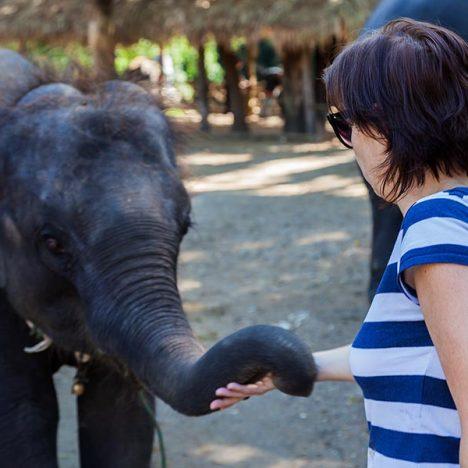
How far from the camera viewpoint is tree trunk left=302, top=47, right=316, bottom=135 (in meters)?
18.1

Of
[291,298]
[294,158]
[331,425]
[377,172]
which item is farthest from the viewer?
[294,158]

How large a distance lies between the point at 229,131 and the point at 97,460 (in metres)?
A: 16.9

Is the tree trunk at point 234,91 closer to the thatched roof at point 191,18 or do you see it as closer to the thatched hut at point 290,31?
the thatched hut at point 290,31

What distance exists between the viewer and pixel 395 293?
5.82 ft

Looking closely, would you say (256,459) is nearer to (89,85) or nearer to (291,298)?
(89,85)

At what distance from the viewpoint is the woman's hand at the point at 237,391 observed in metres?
2.48

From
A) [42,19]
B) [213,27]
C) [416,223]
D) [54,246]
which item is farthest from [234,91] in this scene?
[416,223]

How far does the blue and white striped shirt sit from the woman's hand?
2.15 feet

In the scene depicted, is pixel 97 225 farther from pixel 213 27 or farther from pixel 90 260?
pixel 213 27

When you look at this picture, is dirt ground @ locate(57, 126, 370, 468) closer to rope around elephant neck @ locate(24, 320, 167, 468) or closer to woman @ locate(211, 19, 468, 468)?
rope around elephant neck @ locate(24, 320, 167, 468)

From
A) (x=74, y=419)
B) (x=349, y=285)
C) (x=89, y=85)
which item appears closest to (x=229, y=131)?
(x=349, y=285)

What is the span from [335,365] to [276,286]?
17.7ft

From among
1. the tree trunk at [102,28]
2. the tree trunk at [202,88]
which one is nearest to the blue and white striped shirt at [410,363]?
the tree trunk at [102,28]

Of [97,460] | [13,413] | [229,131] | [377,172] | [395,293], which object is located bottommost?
[229,131]
